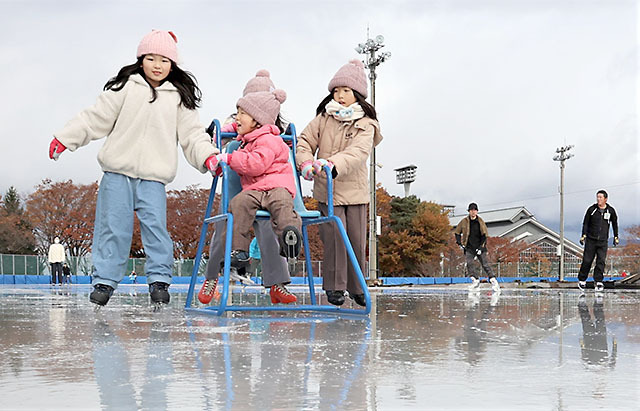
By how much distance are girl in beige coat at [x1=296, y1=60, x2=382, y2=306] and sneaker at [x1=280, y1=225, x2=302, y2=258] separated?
0.75 m

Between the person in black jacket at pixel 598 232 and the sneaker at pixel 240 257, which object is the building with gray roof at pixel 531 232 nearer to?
the person in black jacket at pixel 598 232

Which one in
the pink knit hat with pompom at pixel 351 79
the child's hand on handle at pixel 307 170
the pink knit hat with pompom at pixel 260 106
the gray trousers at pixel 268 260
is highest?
the pink knit hat with pompom at pixel 351 79

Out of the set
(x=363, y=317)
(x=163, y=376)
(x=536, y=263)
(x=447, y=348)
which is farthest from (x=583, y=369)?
(x=536, y=263)

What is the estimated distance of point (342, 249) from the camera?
5.07m

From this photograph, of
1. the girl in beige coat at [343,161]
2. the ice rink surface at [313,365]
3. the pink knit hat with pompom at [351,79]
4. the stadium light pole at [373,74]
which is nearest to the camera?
the ice rink surface at [313,365]

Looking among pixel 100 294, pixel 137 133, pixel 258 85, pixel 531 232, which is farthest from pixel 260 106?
pixel 531 232

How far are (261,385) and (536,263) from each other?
200 feet

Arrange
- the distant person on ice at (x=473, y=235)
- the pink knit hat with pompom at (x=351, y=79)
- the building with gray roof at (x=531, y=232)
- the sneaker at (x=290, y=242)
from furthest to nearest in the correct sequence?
the building with gray roof at (x=531, y=232), the distant person on ice at (x=473, y=235), the pink knit hat with pompom at (x=351, y=79), the sneaker at (x=290, y=242)

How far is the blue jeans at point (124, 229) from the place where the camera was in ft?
14.8

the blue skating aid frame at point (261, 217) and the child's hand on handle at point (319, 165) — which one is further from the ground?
the child's hand on handle at point (319, 165)

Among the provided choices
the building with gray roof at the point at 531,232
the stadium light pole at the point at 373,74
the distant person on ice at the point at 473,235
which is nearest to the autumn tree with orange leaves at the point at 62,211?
the stadium light pole at the point at 373,74

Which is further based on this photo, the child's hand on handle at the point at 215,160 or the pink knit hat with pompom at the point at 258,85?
the pink knit hat with pompom at the point at 258,85

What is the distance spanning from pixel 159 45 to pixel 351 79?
4.75 ft

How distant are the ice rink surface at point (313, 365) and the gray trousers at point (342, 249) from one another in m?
1.12
